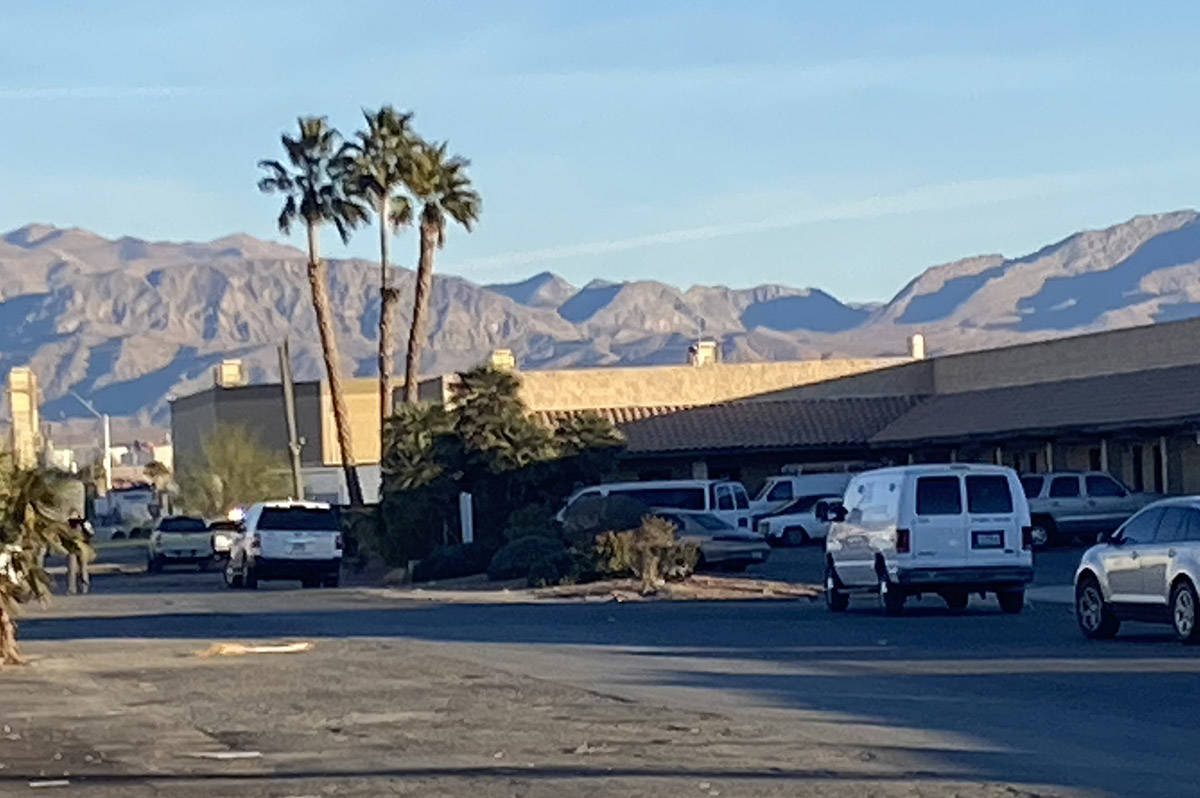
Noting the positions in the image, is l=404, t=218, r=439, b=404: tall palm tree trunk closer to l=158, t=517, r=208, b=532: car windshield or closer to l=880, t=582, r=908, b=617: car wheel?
l=158, t=517, r=208, b=532: car windshield

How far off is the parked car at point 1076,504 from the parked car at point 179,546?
21.3 meters

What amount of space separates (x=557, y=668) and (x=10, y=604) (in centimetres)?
649

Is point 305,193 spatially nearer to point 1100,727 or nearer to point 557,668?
point 557,668

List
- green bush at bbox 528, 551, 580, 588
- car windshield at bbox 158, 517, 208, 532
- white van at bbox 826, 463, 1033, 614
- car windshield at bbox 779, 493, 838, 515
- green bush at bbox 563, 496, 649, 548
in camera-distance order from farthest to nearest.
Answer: car windshield at bbox 779, 493, 838, 515, car windshield at bbox 158, 517, 208, 532, green bush at bbox 563, 496, 649, 548, green bush at bbox 528, 551, 580, 588, white van at bbox 826, 463, 1033, 614

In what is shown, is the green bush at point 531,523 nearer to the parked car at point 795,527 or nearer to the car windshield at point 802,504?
the parked car at point 795,527

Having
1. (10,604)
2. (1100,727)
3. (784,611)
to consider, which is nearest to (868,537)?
(784,611)

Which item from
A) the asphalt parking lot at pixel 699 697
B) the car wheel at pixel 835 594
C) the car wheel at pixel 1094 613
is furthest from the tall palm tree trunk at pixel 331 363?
the car wheel at pixel 1094 613

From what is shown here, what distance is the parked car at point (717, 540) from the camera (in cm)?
4566

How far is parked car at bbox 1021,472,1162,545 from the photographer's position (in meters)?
52.3

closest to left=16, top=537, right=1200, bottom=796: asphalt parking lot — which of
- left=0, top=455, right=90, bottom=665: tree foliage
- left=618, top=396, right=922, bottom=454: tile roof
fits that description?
left=0, top=455, right=90, bottom=665: tree foliage

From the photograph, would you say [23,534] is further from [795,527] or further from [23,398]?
[23,398]

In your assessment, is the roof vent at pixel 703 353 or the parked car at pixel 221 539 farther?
the roof vent at pixel 703 353

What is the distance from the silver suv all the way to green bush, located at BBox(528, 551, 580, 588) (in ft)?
57.3

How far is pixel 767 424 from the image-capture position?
75062mm
